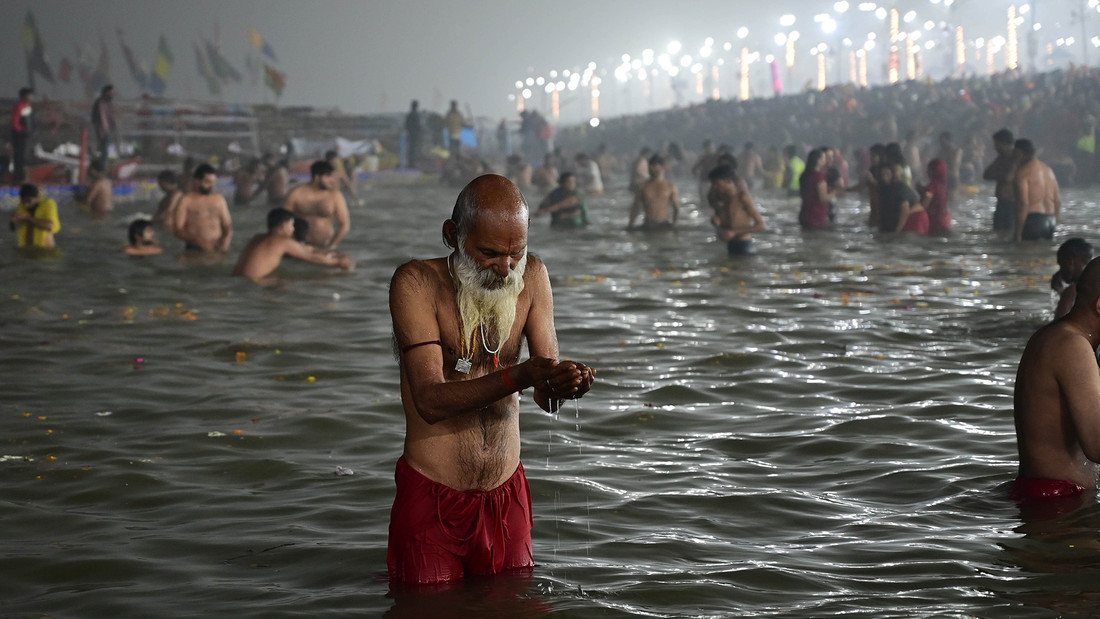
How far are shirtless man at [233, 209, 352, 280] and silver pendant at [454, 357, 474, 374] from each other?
9.27m

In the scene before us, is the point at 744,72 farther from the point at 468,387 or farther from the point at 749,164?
the point at 468,387

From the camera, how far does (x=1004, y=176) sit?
16172mm

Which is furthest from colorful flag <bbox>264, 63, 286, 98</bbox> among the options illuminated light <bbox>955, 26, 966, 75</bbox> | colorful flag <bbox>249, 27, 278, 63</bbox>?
illuminated light <bbox>955, 26, 966, 75</bbox>

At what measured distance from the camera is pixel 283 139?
39781 millimetres

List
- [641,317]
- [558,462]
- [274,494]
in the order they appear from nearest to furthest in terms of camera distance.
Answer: [274,494] → [558,462] → [641,317]

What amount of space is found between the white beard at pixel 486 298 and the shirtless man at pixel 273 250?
30.5ft

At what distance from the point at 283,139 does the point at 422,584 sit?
1484 inches

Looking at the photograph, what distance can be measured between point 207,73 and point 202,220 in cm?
4178

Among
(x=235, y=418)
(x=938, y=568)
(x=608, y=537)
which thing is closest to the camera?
(x=938, y=568)

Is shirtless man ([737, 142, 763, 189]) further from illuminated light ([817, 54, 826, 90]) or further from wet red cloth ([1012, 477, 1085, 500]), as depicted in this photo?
illuminated light ([817, 54, 826, 90])

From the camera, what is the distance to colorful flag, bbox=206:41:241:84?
52562 mm

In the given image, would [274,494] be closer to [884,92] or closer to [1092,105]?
[1092,105]

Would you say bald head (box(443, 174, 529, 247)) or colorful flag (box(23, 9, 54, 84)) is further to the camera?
colorful flag (box(23, 9, 54, 84))

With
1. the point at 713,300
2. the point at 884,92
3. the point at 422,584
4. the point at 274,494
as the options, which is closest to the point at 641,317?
the point at 713,300
